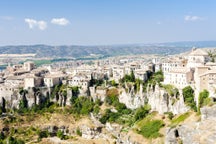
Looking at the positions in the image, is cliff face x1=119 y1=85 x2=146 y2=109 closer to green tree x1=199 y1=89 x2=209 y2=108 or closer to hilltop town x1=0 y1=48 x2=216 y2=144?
hilltop town x1=0 y1=48 x2=216 y2=144

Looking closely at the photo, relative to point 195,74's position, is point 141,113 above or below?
below

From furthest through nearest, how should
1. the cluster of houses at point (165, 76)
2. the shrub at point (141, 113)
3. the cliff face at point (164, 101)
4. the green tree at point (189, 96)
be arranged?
the shrub at point (141, 113) < the cliff face at point (164, 101) < the green tree at point (189, 96) < the cluster of houses at point (165, 76)

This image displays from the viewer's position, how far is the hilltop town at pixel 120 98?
237 feet

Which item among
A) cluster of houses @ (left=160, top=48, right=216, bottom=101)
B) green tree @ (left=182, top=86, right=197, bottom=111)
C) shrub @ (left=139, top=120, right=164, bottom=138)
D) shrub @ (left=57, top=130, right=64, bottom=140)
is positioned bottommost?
shrub @ (left=57, top=130, right=64, bottom=140)

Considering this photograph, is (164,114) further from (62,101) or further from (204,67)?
(62,101)

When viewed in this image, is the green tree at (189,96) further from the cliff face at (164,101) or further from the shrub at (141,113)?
the shrub at (141,113)

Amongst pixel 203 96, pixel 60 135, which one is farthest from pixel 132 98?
pixel 203 96

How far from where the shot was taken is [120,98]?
92562mm

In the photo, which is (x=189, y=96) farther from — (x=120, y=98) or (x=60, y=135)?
(x=60, y=135)

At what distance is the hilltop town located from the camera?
7226 cm

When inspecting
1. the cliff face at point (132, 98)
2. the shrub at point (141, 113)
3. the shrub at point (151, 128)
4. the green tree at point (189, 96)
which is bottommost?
the shrub at point (151, 128)

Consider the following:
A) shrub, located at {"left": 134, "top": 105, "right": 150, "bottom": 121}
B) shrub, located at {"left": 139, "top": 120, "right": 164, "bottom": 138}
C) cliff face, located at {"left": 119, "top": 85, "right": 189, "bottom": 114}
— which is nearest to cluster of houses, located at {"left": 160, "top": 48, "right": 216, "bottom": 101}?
cliff face, located at {"left": 119, "top": 85, "right": 189, "bottom": 114}

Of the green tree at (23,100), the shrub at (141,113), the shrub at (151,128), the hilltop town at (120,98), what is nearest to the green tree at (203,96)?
the hilltop town at (120,98)

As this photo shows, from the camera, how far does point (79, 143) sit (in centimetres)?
7712
